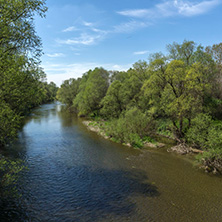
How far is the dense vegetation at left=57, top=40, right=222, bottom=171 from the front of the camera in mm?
24234

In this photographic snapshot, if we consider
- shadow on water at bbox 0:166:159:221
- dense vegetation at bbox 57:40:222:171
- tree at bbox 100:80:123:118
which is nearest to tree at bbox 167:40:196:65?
dense vegetation at bbox 57:40:222:171

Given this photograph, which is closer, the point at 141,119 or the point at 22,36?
the point at 22,36

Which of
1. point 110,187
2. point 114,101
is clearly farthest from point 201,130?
point 114,101

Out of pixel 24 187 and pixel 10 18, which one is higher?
pixel 10 18

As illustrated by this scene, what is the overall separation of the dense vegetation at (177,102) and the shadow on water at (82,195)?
927 centimetres

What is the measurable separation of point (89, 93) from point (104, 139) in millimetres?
26347

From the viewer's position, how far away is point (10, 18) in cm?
1151

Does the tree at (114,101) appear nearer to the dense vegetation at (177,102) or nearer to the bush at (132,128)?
the dense vegetation at (177,102)

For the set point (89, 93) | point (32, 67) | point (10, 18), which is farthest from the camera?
point (89, 93)

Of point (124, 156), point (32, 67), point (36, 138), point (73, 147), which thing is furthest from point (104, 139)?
point (32, 67)

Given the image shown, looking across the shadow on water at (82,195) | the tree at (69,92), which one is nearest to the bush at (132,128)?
the shadow on water at (82,195)

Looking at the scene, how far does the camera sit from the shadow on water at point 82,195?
1305 cm

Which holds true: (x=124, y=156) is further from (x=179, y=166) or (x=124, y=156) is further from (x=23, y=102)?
(x=23, y=102)

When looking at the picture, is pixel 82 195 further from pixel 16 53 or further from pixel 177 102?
pixel 177 102
